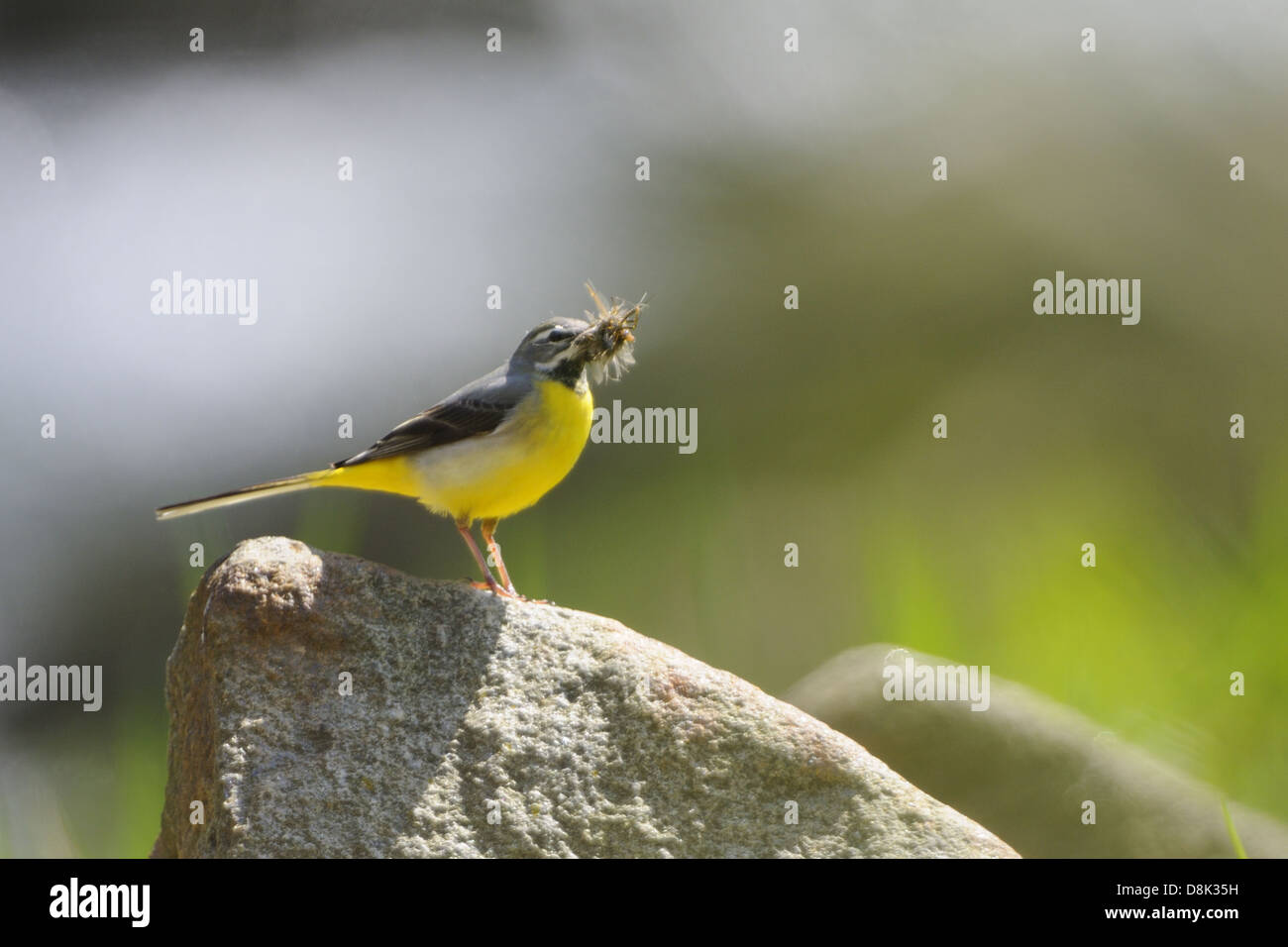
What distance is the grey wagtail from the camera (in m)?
5.22

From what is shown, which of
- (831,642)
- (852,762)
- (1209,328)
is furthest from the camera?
(1209,328)

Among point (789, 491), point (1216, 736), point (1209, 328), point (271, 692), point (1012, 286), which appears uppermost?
point (1012, 286)

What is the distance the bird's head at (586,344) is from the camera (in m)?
5.38

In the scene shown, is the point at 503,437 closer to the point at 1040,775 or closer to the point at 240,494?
the point at 240,494

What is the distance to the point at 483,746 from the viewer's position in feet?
13.4

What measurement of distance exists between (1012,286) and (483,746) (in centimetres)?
830

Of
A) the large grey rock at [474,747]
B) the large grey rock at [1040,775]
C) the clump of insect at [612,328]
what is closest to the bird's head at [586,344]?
the clump of insect at [612,328]

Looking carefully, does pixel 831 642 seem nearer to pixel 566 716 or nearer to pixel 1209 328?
pixel 1209 328

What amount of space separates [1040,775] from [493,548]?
2.87 metres

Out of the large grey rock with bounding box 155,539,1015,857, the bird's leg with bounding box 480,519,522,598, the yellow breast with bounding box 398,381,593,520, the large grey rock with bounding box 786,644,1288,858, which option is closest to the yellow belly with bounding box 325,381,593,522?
the yellow breast with bounding box 398,381,593,520

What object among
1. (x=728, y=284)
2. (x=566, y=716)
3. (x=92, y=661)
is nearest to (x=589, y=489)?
(x=728, y=284)

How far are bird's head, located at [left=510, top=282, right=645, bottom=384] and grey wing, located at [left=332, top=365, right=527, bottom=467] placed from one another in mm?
186

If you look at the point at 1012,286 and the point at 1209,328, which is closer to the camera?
the point at 1209,328

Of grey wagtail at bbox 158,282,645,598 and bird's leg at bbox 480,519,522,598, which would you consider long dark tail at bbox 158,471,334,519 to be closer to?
grey wagtail at bbox 158,282,645,598
